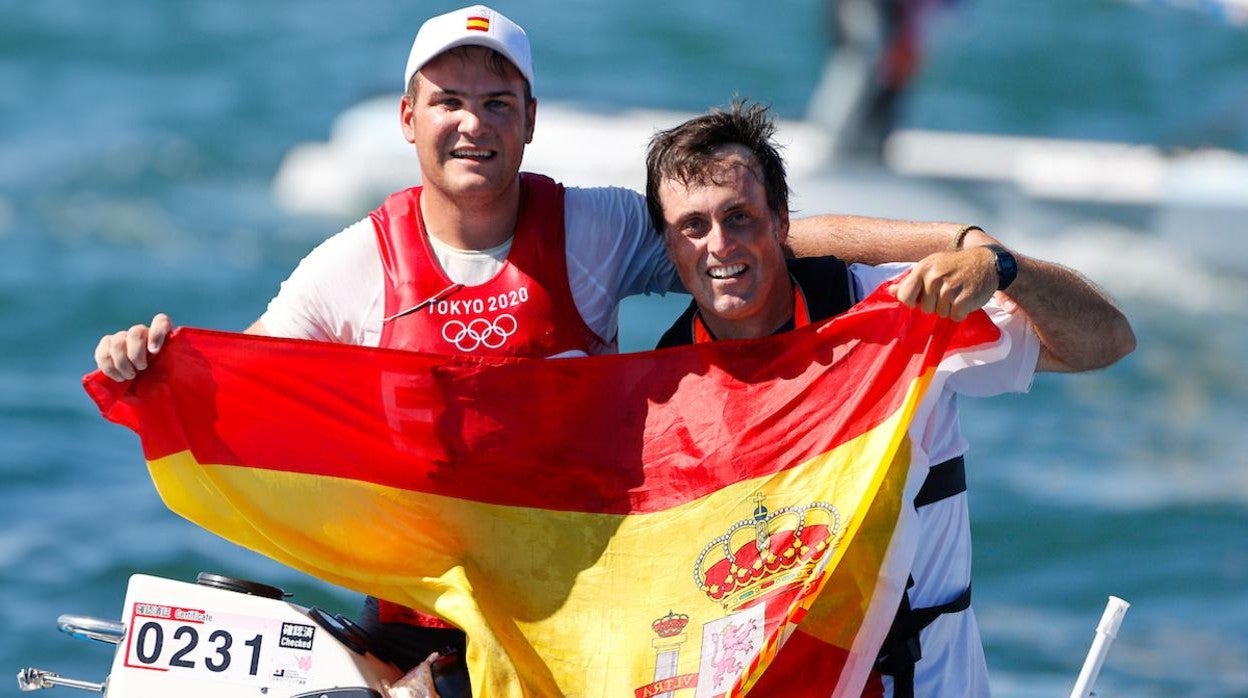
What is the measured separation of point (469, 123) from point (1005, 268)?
4.01 feet

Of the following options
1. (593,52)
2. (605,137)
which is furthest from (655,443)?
(593,52)

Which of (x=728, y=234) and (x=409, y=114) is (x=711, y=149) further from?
(x=409, y=114)

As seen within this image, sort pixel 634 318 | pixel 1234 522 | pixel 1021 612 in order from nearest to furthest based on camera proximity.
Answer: pixel 1021 612, pixel 1234 522, pixel 634 318

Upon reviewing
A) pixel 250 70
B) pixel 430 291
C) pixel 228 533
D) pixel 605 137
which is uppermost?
pixel 250 70

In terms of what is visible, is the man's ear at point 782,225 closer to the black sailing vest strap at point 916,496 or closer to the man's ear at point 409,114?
the black sailing vest strap at point 916,496

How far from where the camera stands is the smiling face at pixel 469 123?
3.89 meters

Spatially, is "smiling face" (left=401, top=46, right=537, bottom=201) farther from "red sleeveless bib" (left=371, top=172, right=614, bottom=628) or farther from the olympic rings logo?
the olympic rings logo

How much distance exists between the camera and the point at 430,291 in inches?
156

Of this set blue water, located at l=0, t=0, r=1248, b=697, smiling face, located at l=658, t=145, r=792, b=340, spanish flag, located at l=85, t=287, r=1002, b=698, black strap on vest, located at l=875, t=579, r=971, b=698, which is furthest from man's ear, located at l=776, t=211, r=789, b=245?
blue water, located at l=0, t=0, r=1248, b=697

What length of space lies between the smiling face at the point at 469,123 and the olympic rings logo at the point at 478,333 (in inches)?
11.4

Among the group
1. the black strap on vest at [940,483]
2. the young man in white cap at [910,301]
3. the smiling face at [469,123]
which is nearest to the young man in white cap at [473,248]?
Result: the smiling face at [469,123]

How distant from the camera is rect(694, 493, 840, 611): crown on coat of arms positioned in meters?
3.79

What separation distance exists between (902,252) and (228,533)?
1.72 m

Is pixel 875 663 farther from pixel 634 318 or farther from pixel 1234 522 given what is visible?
pixel 634 318
